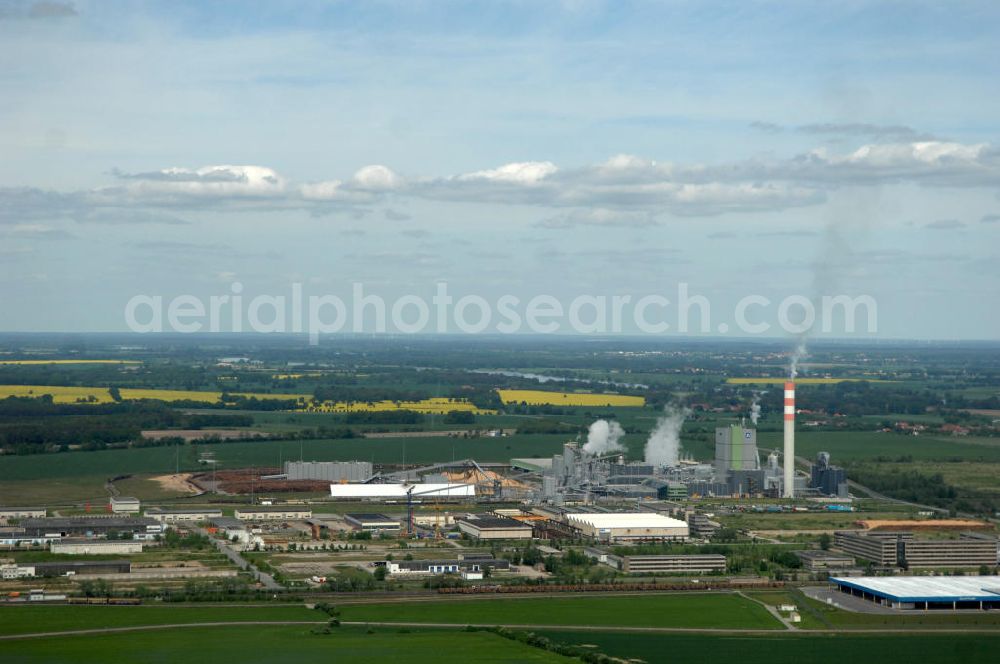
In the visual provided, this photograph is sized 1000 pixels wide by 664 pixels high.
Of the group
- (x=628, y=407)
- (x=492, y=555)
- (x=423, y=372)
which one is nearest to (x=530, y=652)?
(x=492, y=555)

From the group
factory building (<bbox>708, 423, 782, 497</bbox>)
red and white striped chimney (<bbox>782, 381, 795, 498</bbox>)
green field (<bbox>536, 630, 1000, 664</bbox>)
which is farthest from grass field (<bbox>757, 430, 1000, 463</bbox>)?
green field (<bbox>536, 630, 1000, 664</bbox>)

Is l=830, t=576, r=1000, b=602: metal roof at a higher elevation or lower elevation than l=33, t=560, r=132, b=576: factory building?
lower

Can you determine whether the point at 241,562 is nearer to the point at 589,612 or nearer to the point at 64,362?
the point at 589,612

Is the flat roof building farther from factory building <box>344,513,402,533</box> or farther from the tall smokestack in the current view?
the tall smokestack

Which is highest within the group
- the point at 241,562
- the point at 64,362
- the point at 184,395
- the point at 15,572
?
the point at 64,362

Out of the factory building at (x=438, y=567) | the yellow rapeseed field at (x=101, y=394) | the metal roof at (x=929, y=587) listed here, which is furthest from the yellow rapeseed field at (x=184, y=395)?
the metal roof at (x=929, y=587)

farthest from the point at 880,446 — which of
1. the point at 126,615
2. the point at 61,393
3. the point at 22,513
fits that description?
the point at 61,393

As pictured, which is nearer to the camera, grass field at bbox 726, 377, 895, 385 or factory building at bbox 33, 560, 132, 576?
factory building at bbox 33, 560, 132, 576
